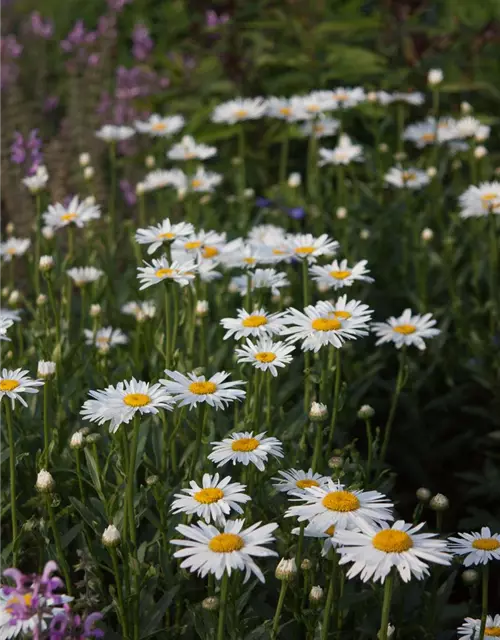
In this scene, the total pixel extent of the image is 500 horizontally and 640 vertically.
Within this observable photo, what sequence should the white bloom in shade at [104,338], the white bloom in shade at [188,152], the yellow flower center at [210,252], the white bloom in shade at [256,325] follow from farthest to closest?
the white bloom in shade at [188,152], the yellow flower center at [210,252], the white bloom in shade at [104,338], the white bloom in shade at [256,325]

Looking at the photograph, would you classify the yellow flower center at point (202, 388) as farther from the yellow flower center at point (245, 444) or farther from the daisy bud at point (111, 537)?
the daisy bud at point (111, 537)

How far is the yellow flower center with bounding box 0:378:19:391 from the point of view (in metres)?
1.74

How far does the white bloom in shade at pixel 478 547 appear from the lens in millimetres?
1585

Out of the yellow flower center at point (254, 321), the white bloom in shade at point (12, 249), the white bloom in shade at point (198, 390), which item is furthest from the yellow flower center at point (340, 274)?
the white bloom in shade at point (12, 249)

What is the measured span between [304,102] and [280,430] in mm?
1856

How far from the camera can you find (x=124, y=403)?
1.71 metres

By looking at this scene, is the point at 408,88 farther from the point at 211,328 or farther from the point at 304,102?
the point at 211,328

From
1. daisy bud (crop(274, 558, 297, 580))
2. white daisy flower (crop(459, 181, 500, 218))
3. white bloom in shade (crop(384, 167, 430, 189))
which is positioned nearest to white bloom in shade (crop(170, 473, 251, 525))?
daisy bud (crop(274, 558, 297, 580))

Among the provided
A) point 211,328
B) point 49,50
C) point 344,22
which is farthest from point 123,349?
point 49,50

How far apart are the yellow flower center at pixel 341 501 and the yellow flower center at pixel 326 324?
501mm

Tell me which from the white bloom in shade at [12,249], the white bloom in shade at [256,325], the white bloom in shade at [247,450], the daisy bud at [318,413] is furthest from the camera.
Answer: the white bloom in shade at [12,249]

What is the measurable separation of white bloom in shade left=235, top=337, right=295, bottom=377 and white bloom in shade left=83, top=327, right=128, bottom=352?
1.65ft

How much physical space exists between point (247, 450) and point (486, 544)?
0.44 meters

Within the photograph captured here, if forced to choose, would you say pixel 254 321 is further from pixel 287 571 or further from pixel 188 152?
pixel 188 152
